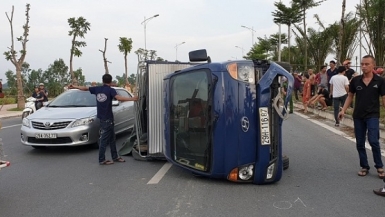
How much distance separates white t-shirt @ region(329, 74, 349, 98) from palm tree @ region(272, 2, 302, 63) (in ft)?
82.1

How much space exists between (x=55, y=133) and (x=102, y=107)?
1.30 meters

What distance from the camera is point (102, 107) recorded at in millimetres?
6695

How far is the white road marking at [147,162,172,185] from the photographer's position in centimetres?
542

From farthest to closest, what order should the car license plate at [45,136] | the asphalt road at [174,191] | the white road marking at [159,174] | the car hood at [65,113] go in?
the car hood at [65,113] → the car license plate at [45,136] → the white road marking at [159,174] → the asphalt road at [174,191]

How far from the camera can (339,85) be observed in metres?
10.2

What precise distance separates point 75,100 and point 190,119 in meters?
4.48

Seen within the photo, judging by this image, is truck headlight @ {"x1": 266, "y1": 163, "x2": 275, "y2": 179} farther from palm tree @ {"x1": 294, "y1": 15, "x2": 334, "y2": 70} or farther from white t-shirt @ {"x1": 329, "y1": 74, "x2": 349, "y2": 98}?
palm tree @ {"x1": 294, "y1": 15, "x2": 334, "y2": 70}

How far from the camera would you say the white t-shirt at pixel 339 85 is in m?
10.2

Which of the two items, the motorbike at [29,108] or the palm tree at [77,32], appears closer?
the motorbike at [29,108]

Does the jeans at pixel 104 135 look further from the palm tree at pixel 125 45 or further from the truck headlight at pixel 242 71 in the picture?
the palm tree at pixel 125 45

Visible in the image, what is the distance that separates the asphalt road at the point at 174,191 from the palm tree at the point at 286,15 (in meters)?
29.1

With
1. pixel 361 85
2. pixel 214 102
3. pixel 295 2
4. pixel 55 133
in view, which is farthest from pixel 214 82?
pixel 295 2

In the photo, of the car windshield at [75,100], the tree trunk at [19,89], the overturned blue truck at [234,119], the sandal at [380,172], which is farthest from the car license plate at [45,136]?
the tree trunk at [19,89]

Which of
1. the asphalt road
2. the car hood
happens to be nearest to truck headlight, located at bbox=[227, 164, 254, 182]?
the asphalt road
